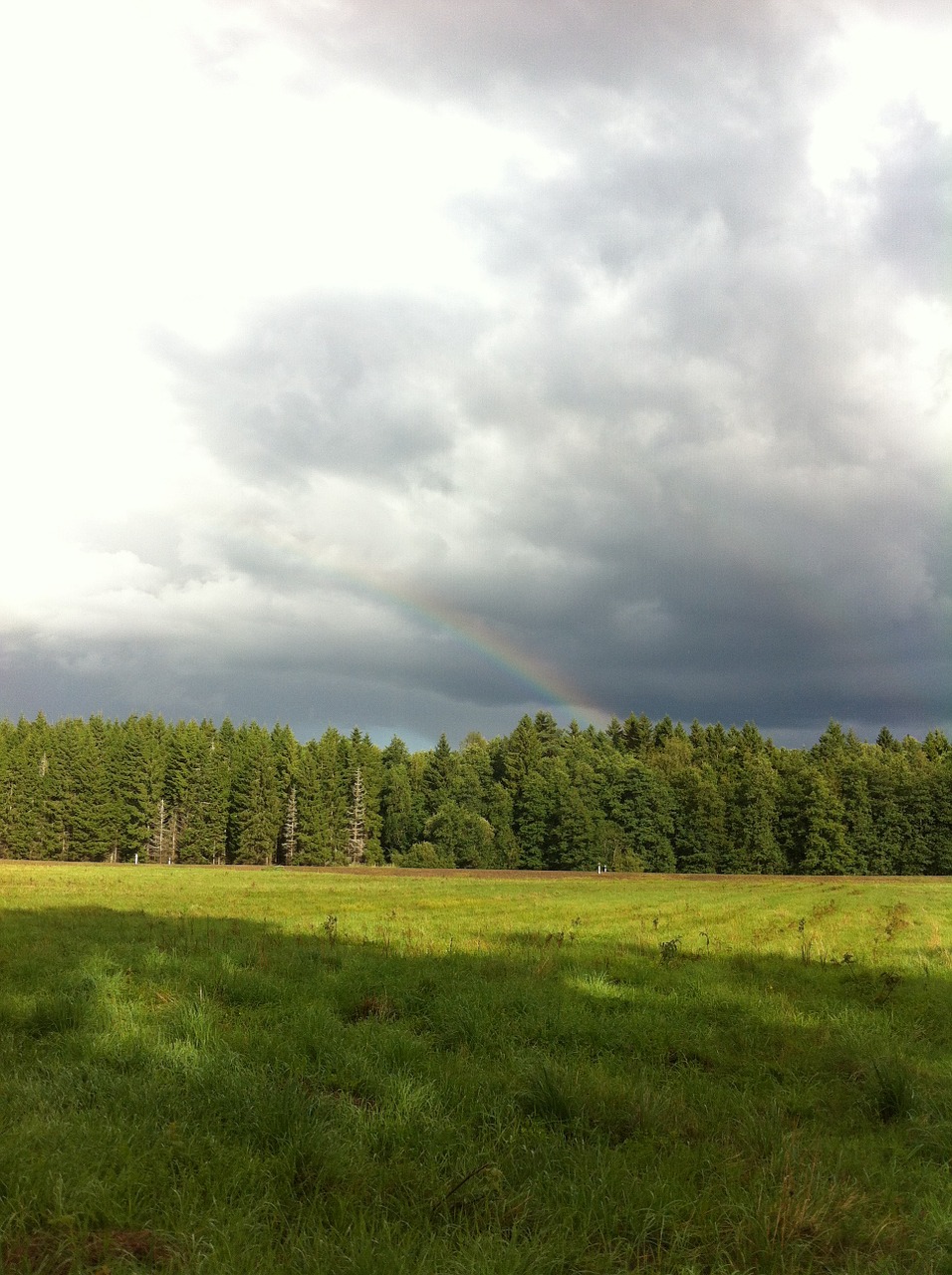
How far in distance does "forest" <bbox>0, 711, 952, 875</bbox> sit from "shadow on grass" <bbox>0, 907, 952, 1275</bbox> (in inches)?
3270

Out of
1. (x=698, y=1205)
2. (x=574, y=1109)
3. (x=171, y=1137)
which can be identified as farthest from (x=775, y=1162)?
(x=171, y=1137)

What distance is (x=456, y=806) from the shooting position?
328 feet

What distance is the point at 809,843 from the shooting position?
96.6 m

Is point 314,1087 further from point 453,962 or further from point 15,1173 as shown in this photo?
point 453,962

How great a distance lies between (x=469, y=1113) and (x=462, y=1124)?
1.33ft

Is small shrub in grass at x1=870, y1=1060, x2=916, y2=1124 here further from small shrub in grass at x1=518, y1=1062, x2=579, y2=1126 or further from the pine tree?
the pine tree

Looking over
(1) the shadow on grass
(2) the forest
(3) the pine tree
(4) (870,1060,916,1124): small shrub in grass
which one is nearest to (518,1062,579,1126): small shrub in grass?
(1) the shadow on grass

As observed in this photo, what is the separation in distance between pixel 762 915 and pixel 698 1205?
22868 mm

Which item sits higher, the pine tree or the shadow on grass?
the shadow on grass

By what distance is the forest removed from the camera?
96.6 metres

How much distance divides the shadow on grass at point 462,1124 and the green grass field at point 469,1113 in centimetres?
2

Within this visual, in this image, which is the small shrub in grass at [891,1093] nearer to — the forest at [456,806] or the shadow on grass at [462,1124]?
the shadow on grass at [462,1124]

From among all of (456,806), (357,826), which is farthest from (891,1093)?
(357,826)

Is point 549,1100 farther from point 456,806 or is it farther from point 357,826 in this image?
point 357,826
